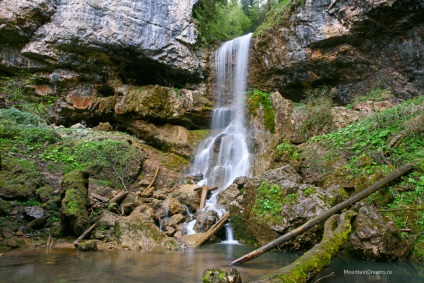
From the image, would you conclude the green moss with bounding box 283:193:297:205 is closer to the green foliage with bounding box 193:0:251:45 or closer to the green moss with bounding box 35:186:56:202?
the green moss with bounding box 35:186:56:202

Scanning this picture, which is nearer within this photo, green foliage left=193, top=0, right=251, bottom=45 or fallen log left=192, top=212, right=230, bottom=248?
fallen log left=192, top=212, right=230, bottom=248

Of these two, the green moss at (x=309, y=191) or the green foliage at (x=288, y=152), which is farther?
the green foliage at (x=288, y=152)

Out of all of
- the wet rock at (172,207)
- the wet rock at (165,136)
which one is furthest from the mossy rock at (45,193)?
the wet rock at (165,136)

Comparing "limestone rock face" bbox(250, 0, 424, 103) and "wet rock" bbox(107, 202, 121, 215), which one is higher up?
"limestone rock face" bbox(250, 0, 424, 103)

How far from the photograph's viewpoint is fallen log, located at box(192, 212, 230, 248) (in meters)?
7.38

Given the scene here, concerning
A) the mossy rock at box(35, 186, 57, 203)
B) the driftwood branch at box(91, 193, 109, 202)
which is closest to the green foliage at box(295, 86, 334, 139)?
the driftwood branch at box(91, 193, 109, 202)

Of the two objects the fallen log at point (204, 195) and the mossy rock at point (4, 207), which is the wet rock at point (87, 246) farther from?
the fallen log at point (204, 195)

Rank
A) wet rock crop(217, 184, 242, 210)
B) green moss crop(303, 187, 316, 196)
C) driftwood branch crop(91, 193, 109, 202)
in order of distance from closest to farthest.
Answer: green moss crop(303, 187, 316, 196), driftwood branch crop(91, 193, 109, 202), wet rock crop(217, 184, 242, 210)

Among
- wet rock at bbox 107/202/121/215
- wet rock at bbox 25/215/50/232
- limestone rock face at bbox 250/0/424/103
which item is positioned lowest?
wet rock at bbox 25/215/50/232

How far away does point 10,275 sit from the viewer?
14.0ft

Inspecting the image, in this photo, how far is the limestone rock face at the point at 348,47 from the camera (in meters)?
12.5

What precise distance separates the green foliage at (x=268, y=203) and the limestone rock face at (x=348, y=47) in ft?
31.8

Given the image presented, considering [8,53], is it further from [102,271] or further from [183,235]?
[102,271]

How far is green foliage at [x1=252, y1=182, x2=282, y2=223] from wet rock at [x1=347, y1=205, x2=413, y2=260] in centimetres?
165
